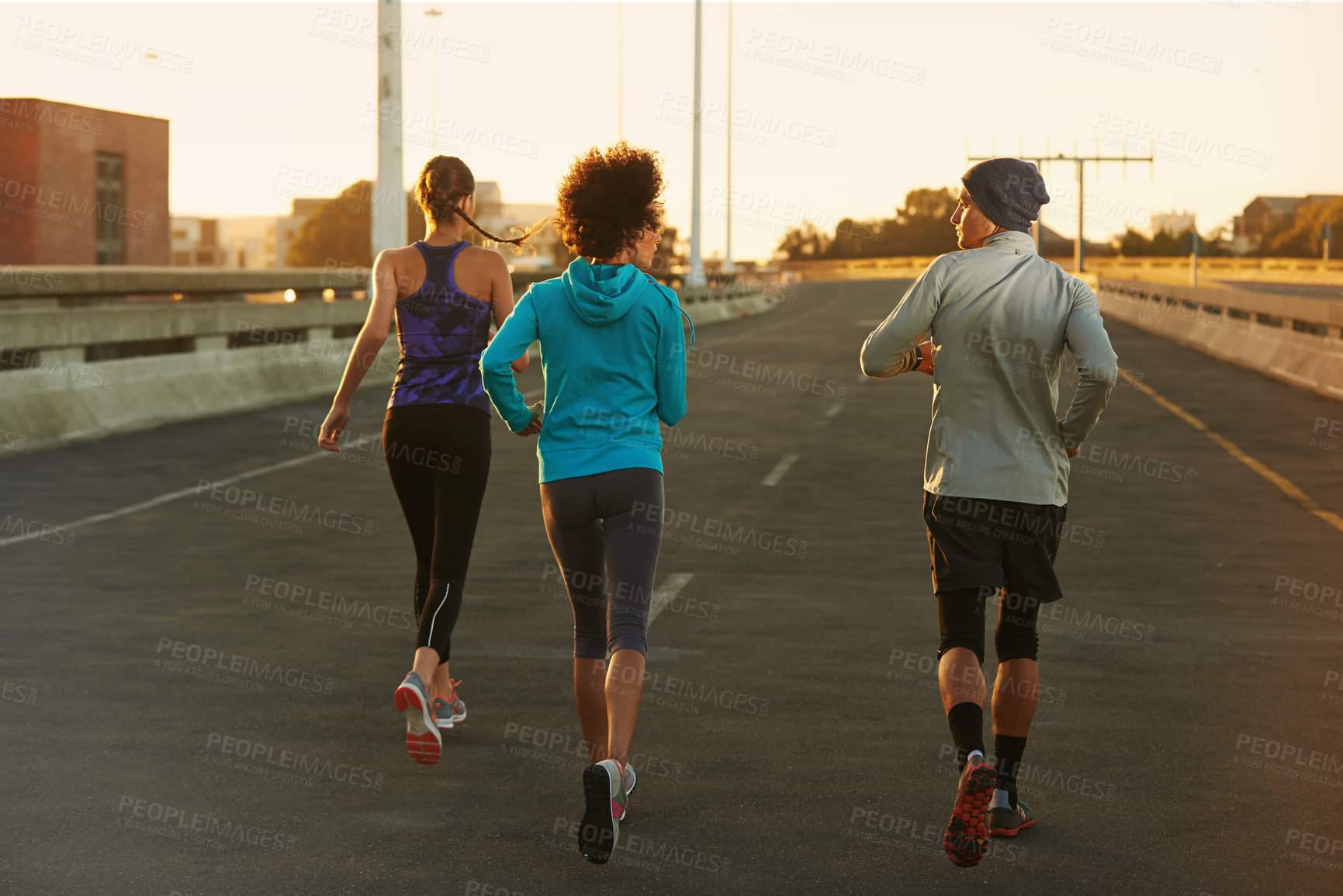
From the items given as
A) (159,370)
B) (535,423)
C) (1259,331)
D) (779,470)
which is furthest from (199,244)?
(535,423)

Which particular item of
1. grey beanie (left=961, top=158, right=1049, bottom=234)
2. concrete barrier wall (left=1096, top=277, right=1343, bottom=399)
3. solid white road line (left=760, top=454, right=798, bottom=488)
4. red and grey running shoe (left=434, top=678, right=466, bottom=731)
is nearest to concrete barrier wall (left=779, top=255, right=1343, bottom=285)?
concrete barrier wall (left=1096, top=277, right=1343, bottom=399)

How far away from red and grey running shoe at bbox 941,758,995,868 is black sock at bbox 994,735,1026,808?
26.4 inches

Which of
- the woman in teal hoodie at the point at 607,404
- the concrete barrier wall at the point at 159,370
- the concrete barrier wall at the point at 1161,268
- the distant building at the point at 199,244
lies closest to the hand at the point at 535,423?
the woman in teal hoodie at the point at 607,404

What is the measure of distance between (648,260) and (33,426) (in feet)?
39.2

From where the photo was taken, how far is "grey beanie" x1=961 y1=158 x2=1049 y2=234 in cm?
496

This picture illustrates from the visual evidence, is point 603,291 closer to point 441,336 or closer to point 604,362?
point 604,362

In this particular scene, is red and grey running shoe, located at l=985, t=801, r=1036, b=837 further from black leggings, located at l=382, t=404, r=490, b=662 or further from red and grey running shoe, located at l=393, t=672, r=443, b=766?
black leggings, located at l=382, t=404, r=490, b=662

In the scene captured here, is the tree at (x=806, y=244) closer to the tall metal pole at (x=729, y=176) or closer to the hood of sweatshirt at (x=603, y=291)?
→ the tall metal pole at (x=729, y=176)

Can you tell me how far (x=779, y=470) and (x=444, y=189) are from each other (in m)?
9.21

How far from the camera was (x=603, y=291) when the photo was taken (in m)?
4.92

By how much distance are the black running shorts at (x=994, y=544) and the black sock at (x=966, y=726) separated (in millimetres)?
354

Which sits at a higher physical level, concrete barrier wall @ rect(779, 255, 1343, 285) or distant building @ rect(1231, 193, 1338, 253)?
distant building @ rect(1231, 193, 1338, 253)

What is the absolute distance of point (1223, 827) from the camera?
5152 mm

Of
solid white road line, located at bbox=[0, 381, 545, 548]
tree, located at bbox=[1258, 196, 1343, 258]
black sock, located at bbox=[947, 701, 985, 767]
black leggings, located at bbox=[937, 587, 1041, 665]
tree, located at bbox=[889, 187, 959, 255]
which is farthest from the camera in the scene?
tree, located at bbox=[889, 187, 959, 255]
